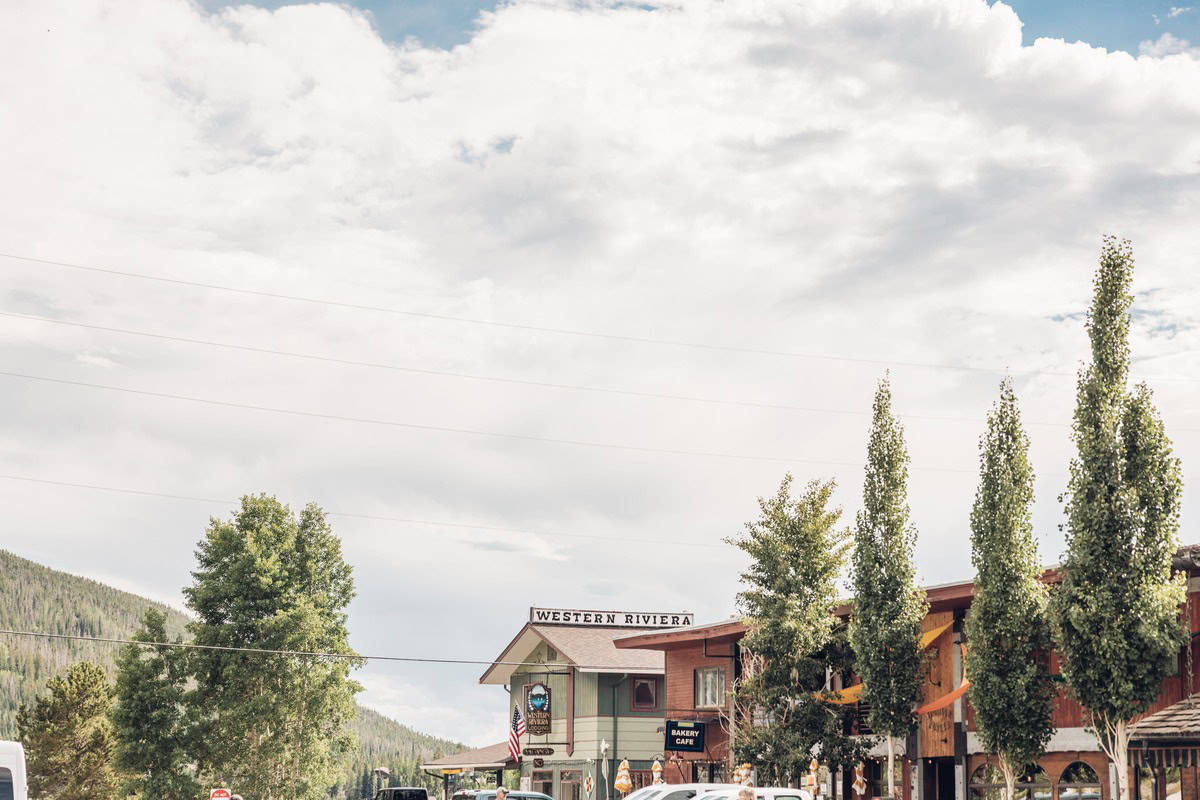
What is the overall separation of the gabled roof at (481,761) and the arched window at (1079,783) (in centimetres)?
3517

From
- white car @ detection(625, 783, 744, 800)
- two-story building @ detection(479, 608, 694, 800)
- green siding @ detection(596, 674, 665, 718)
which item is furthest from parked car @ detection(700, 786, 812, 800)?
green siding @ detection(596, 674, 665, 718)

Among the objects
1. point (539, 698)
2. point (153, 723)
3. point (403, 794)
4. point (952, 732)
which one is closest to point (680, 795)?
point (952, 732)

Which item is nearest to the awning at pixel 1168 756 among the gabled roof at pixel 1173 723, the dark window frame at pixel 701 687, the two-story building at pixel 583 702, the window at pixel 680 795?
the gabled roof at pixel 1173 723

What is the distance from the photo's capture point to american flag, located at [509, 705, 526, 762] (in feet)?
196

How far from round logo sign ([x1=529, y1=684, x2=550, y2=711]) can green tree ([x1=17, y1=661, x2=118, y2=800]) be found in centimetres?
3055

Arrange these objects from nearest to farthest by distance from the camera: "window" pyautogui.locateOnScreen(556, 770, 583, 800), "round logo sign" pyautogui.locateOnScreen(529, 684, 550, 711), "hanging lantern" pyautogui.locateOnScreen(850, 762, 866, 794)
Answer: "hanging lantern" pyautogui.locateOnScreen(850, 762, 866, 794) < "window" pyautogui.locateOnScreen(556, 770, 583, 800) < "round logo sign" pyautogui.locateOnScreen(529, 684, 550, 711)

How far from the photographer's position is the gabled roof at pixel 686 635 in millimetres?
45562

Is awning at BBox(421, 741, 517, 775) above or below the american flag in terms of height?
below

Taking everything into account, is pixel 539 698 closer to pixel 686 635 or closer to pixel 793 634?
pixel 686 635

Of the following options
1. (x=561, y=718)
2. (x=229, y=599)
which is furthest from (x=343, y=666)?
(x=561, y=718)

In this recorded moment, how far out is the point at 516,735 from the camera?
60.8m

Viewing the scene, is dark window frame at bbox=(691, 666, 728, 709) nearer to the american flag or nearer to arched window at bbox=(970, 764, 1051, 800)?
the american flag

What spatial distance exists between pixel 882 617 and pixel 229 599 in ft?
99.0

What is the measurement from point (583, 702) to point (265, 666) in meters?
12.4
